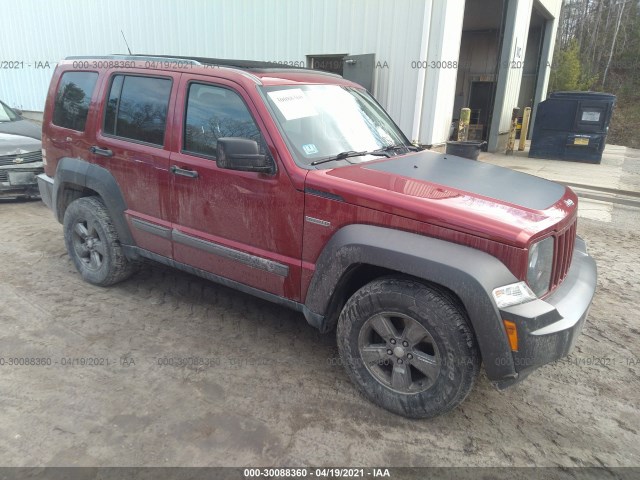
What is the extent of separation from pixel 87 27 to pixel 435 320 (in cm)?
1419

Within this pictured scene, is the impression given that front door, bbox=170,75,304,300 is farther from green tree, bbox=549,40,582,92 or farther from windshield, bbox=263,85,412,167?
green tree, bbox=549,40,582,92

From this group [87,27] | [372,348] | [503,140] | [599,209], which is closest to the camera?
[372,348]

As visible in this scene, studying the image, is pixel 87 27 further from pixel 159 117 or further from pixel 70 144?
pixel 159 117

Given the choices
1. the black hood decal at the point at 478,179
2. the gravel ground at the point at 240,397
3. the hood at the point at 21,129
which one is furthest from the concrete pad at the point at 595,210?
the hood at the point at 21,129

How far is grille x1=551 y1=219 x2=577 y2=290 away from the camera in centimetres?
261

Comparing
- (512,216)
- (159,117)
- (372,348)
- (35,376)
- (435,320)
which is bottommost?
(35,376)

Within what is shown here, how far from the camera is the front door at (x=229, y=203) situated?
296 cm

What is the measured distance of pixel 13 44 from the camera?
14.6 metres

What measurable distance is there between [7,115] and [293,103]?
6921mm

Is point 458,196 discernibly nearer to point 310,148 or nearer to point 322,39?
point 310,148

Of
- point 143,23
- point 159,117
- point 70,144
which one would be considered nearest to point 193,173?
point 159,117

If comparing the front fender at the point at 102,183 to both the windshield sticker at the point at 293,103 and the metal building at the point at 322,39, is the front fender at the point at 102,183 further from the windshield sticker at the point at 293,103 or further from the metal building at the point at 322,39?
the metal building at the point at 322,39

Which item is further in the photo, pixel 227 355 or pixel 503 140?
pixel 503 140

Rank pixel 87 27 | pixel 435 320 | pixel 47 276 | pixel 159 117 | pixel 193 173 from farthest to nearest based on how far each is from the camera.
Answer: pixel 87 27 < pixel 47 276 < pixel 159 117 < pixel 193 173 < pixel 435 320
